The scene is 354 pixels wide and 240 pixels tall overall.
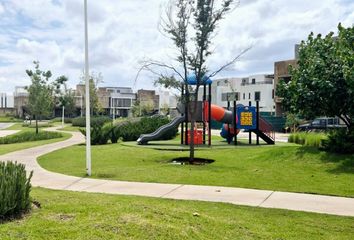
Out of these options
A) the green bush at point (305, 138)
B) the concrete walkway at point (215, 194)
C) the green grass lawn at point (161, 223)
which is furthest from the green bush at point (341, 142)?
the green grass lawn at point (161, 223)

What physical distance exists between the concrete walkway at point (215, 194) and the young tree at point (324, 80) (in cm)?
524

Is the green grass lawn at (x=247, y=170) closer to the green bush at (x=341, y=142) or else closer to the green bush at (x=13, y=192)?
the green bush at (x=341, y=142)

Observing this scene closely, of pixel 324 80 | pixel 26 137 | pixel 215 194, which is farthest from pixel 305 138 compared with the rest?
pixel 26 137

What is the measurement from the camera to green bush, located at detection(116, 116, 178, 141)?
1158 inches

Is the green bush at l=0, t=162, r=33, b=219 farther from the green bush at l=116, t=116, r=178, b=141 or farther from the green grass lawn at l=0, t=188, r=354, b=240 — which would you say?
the green bush at l=116, t=116, r=178, b=141

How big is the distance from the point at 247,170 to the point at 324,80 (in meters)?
4.14

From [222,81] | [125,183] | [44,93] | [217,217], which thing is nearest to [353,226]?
[217,217]

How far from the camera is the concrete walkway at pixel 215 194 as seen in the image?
8.52 metres

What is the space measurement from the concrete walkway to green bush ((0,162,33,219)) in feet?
12.1

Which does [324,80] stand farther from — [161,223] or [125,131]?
[125,131]

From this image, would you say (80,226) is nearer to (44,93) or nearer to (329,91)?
(329,91)

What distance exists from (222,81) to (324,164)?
81063 millimetres

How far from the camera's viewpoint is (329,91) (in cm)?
1416

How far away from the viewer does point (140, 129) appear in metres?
30.4
